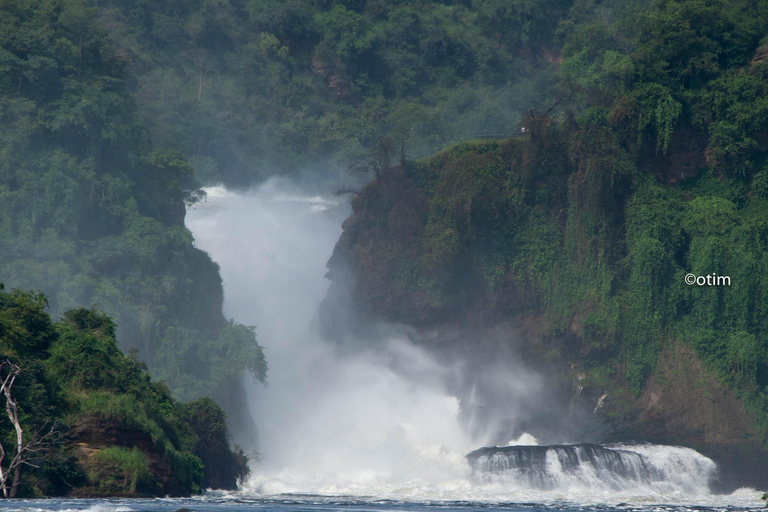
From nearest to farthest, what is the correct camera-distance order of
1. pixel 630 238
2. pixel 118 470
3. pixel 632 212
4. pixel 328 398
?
1. pixel 118 470
2. pixel 630 238
3. pixel 632 212
4. pixel 328 398

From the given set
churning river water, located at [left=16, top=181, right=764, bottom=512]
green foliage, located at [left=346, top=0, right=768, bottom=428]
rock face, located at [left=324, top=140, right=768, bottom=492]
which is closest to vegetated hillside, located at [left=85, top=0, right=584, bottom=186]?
churning river water, located at [left=16, top=181, right=764, bottom=512]

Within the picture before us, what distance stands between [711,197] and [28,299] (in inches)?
1703

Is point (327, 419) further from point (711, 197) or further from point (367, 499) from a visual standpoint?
point (711, 197)

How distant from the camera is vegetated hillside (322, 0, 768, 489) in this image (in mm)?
61688

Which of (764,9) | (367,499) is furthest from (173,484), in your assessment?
(764,9)

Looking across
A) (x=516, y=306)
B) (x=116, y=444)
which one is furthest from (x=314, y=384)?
(x=116, y=444)

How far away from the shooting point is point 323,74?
105062mm

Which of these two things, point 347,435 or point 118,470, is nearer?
point 118,470

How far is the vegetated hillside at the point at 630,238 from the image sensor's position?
202 ft

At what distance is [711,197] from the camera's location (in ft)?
217

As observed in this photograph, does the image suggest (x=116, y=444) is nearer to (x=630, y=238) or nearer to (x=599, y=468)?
(x=599, y=468)

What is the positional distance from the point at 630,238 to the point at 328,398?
73.8 ft

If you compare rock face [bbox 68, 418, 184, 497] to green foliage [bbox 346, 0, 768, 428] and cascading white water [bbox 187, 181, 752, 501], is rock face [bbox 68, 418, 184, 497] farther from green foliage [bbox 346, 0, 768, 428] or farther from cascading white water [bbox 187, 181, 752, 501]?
green foliage [bbox 346, 0, 768, 428]

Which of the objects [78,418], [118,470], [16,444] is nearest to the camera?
[16,444]
